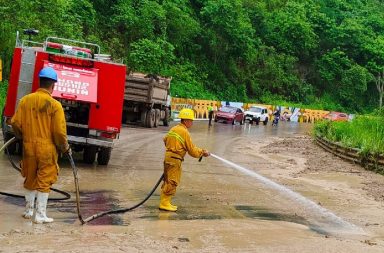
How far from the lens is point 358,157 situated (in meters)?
18.7

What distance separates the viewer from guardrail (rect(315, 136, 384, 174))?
56.8 feet

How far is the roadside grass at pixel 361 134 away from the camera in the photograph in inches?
724

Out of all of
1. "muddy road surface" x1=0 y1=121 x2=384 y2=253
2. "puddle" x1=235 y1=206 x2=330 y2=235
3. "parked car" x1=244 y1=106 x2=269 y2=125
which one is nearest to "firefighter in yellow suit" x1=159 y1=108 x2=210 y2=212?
"muddy road surface" x1=0 y1=121 x2=384 y2=253

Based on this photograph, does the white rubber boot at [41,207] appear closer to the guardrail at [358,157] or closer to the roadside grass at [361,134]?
the guardrail at [358,157]

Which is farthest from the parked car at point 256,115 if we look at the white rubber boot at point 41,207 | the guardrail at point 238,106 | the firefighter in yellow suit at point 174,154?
the white rubber boot at point 41,207

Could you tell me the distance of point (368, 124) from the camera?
2500 cm

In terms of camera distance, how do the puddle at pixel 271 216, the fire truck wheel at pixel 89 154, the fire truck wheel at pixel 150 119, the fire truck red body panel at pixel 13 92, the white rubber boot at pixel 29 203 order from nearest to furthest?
1. the white rubber boot at pixel 29 203
2. the puddle at pixel 271 216
3. the fire truck red body panel at pixel 13 92
4. the fire truck wheel at pixel 89 154
5. the fire truck wheel at pixel 150 119

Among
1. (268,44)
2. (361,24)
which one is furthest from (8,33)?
(361,24)

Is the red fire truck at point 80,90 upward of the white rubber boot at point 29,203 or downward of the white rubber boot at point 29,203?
upward

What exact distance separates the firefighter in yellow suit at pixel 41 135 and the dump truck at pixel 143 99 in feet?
80.6

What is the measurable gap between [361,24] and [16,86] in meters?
78.3

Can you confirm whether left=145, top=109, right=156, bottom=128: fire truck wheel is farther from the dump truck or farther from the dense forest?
the dense forest

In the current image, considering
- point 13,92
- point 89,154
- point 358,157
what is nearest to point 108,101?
point 89,154

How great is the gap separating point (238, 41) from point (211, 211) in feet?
182
